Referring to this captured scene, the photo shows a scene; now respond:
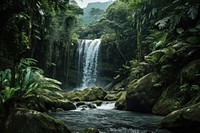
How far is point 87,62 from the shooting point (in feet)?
77.0

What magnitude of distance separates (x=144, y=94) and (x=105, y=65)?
1313 centimetres

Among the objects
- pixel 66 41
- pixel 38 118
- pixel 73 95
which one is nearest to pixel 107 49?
pixel 66 41

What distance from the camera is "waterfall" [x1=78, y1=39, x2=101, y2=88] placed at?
2320 centimetres

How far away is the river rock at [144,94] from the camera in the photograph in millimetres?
10477

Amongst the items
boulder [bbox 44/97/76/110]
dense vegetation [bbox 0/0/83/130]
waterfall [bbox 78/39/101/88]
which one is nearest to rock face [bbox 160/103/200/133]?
dense vegetation [bbox 0/0/83/130]

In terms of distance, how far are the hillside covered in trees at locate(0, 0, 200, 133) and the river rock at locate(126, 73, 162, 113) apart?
0.13 feet

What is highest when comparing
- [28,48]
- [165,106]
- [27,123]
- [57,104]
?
[28,48]

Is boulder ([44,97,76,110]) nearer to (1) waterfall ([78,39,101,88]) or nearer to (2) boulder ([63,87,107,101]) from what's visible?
(2) boulder ([63,87,107,101])

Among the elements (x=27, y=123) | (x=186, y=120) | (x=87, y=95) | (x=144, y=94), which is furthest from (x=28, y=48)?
(x=87, y=95)

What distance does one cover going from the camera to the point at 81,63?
23.6 m

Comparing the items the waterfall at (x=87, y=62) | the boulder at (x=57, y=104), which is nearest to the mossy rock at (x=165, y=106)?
the boulder at (x=57, y=104)

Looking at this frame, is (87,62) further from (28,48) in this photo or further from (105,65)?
(28,48)

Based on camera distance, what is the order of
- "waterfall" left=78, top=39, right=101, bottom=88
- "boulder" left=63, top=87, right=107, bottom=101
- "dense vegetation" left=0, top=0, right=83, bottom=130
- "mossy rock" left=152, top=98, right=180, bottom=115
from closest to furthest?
"dense vegetation" left=0, top=0, right=83, bottom=130 < "mossy rock" left=152, top=98, right=180, bottom=115 < "boulder" left=63, top=87, right=107, bottom=101 < "waterfall" left=78, top=39, right=101, bottom=88

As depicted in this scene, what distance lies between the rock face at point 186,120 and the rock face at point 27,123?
2.76 metres
